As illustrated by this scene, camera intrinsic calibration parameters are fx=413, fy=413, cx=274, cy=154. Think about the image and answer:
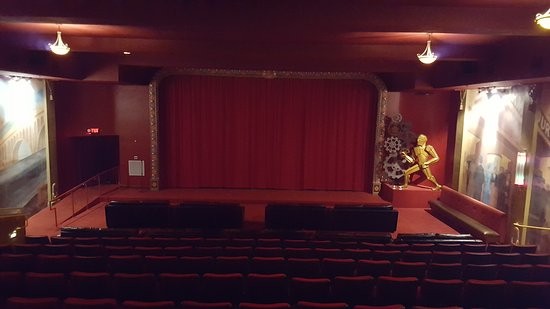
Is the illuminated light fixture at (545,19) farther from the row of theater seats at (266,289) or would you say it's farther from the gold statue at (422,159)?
the gold statue at (422,159)

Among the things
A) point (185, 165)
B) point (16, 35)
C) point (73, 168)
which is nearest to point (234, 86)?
point (185, 165)

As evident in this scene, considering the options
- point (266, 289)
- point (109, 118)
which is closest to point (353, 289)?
point (266, 289)

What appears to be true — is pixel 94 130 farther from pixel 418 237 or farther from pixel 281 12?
pixel 418 237

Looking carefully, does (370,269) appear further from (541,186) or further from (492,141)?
(492,141)

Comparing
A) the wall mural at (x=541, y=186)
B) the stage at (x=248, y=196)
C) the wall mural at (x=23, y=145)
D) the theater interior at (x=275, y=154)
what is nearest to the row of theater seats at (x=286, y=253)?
the theater interior at (x=275, y=154)

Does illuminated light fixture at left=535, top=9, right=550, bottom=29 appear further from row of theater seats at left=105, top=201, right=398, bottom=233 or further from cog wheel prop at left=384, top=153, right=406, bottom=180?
cog wheel prop at left=384, top=153, right=406, bottom=180

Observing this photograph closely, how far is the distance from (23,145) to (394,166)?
11747mm

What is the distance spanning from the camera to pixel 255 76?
48.5 feet

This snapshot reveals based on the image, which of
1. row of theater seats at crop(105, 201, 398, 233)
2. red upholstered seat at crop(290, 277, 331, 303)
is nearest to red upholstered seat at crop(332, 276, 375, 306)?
red upholstered seat at crop(290, 277, 331, 303)

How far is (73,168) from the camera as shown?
573 inches

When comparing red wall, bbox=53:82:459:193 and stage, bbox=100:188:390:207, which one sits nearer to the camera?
stage, bbox=100:188:390:207

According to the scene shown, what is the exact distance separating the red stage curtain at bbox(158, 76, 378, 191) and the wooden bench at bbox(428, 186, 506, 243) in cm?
309

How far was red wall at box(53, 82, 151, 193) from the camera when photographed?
46.2ft

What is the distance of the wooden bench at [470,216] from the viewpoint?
10094 millimetres
